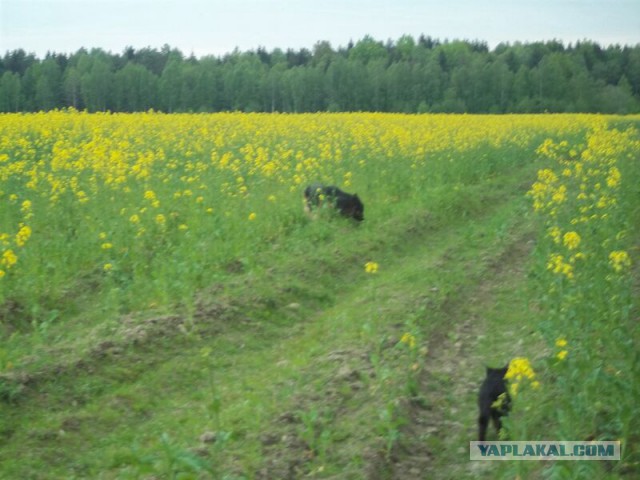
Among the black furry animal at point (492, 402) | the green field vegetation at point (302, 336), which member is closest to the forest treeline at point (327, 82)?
the green field vegetation at point (302, 336)

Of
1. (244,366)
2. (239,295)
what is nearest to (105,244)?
(239,295)

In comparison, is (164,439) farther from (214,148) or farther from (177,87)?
(177,87)

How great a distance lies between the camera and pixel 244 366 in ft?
24.9

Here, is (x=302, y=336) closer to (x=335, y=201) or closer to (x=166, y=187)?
(x=335, y=201)

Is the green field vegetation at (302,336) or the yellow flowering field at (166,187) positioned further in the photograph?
the yellow flowering field at (166,187)

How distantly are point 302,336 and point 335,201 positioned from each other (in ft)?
16.4

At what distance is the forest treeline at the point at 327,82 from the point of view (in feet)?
144

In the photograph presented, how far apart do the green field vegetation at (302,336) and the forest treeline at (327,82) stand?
98.1ft

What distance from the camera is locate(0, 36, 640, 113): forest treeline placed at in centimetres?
4388

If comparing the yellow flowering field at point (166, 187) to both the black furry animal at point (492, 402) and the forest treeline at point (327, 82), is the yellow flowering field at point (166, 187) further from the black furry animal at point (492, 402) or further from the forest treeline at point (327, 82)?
the forest treeline at point (327, 82)

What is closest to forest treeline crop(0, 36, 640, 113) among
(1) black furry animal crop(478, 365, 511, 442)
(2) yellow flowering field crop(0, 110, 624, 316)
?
(2) yellow flowering field crop(0, 110, 624, 316)

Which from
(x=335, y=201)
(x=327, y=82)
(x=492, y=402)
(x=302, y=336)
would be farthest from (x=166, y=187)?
(x=327, y=82)

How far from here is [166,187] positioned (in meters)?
13.3

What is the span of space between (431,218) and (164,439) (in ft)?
32.6
